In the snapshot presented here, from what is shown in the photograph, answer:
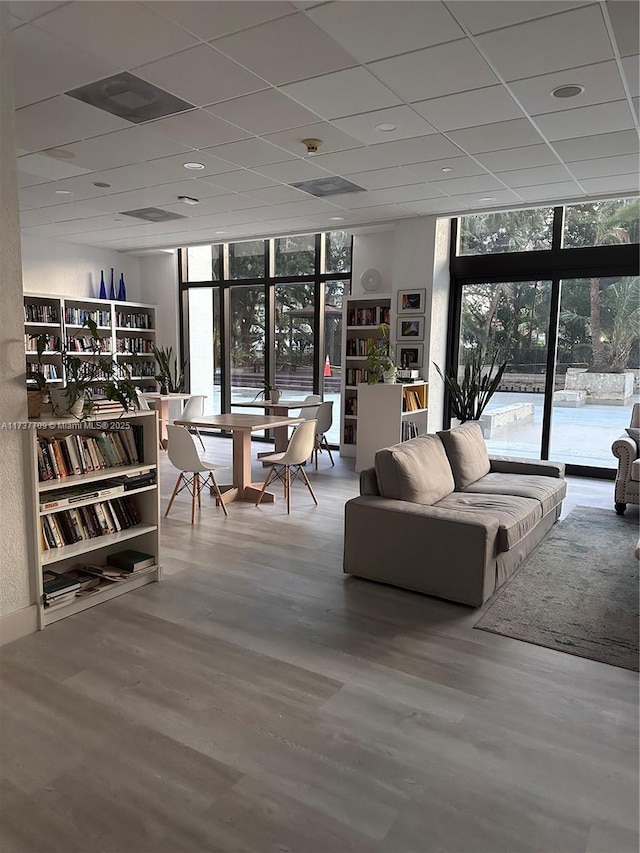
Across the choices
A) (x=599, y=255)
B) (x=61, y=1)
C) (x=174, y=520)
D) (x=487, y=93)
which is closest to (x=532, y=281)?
(x=599, y=255)

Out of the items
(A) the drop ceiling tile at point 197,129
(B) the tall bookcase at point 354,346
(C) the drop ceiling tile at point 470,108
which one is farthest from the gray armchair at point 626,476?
(A) the drop ceiling tile at point 197,129

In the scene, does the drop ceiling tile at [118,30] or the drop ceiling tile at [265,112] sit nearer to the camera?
the drop ceiling tile at [118,30]

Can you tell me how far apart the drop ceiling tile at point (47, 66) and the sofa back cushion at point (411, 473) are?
9.51 ft

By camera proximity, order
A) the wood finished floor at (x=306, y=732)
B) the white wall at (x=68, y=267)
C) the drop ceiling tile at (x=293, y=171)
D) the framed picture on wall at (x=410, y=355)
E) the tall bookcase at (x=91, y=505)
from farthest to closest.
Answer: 1. the white wall at (x=68, y=267)
2. the framed picture on wall at (x=410, y=355)
3. the drop ceiling tile at (x=293, y=171)
4. the tall bookcase at (x=91, y=505)
5. the wood finished floor at (x=306, y=732)

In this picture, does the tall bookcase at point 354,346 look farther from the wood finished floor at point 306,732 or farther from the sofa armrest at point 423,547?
the wood finished floor at point 306,732

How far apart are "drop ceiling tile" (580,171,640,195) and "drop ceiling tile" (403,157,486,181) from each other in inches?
44.6

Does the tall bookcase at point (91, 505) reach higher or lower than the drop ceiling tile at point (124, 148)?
lower

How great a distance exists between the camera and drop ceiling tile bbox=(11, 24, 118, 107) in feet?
10.7

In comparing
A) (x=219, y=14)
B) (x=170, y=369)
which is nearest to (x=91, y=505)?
(x=219, y=14)

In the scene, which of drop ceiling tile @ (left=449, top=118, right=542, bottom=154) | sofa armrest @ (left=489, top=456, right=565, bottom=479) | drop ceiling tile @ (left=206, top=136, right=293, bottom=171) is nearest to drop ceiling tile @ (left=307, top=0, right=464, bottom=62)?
drop ceiling tile @ (left=449, top=118, right=542, bottom=154)

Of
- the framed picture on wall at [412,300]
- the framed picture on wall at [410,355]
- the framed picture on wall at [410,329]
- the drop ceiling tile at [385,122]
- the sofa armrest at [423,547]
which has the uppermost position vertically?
the drop ceiling tile at [385,122]

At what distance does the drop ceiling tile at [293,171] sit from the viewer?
210 inches

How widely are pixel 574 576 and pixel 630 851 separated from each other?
2.38m

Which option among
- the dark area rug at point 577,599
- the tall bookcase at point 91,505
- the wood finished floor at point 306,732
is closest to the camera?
the wood finished floor at point 306,732
